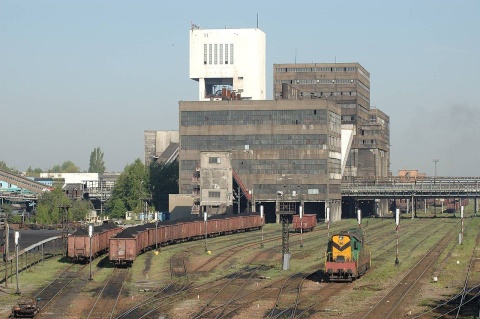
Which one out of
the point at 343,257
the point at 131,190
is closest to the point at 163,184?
the point at 131,190

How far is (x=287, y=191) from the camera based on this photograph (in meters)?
144

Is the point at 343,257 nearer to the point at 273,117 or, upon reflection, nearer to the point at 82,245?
the point at 82,245

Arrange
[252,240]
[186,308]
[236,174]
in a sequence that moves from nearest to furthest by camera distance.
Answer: [186,308]
[252,240]
[236,174]

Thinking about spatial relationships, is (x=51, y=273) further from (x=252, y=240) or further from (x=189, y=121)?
(x=189, y=121)

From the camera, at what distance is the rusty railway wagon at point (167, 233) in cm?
6612

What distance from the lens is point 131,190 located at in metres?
174

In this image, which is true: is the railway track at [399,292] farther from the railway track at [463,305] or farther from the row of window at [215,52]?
the row of window at [215,52]

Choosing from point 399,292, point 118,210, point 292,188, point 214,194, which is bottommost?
point 399,292

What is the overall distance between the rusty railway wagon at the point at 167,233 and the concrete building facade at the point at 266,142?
83.5ft

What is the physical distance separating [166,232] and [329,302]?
40.5 metres

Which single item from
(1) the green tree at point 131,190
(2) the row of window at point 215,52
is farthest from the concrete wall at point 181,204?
(2) the row of window at point 215,52

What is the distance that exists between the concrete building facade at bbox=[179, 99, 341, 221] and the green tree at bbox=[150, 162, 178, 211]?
25479 millimetres

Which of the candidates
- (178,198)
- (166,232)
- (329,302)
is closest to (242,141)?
(178,198)

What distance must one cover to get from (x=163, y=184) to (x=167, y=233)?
85.7m
